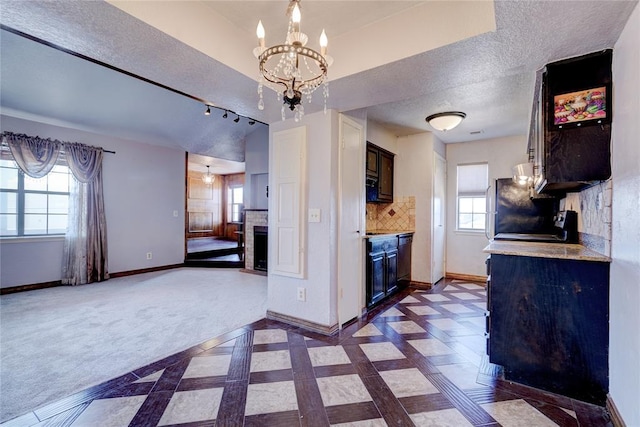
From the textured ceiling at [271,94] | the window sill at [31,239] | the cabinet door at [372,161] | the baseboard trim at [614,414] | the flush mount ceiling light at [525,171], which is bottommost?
the baseboard trim at [614,414]

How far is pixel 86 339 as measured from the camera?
8.83 feet

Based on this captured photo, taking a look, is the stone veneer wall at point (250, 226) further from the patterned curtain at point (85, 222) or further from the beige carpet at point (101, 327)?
the patterned curtain at point (85, 222)

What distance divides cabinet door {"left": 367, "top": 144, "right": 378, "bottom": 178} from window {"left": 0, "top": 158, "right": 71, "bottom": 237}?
16.5 ft

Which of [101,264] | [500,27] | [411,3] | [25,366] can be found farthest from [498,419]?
[101,264]

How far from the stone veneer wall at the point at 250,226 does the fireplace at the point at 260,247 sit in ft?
0.30

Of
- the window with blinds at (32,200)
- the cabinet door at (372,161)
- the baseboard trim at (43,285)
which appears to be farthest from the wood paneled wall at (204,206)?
the cabinet door at (372,161)

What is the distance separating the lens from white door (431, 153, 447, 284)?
4.73 metres

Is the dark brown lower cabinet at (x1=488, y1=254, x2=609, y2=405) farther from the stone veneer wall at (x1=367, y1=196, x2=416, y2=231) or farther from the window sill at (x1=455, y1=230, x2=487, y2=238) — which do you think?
the window sill at (x1=455, y1=230, x2=487, y2=238)

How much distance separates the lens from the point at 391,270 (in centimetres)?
398

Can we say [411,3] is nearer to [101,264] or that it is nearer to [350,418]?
[350,418]

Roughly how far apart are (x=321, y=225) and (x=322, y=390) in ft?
4.76

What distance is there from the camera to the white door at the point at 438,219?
4730mm

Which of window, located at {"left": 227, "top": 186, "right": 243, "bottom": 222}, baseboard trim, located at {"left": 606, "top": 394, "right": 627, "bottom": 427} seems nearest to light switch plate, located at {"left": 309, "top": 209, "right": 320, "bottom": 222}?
baseboard trim, located at {"left": 606, "top": 394, "right": 627, "bottom": 427}

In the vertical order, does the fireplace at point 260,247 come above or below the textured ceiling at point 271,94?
below
